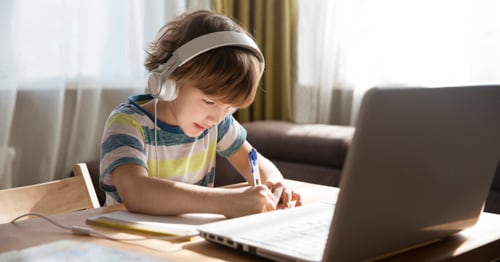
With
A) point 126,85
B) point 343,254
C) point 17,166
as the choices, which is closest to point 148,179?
point 343,254

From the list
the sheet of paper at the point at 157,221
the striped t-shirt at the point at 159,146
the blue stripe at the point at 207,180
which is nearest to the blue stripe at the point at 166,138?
the striped t-shirt at the point at 159,146

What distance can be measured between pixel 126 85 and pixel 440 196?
2.06 m

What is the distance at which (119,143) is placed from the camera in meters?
1.42

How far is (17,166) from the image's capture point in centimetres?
253

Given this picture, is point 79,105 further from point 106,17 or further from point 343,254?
point 343,254

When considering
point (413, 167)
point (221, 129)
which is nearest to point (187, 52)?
point (221, 129)

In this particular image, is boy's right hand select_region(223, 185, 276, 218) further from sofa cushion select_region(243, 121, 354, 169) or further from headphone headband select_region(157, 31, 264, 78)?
sofa cushion select_region(243, 121, 354, 169)

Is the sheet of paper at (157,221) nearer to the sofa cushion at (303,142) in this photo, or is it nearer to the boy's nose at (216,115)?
the boy's nose at (216,115)

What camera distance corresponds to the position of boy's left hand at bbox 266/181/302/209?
1.32m

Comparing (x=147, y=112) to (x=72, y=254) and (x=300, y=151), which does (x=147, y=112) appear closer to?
(x=72, y=254)

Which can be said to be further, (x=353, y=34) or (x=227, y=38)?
(x=353, y=34)

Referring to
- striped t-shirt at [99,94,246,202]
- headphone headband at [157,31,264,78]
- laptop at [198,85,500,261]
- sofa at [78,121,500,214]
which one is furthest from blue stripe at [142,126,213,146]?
sofa at [78,121,500,214]

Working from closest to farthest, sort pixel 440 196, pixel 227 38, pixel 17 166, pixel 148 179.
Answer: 1. pixel 440 196
2. pixel 148 179
3. pixel 227 38
4. pixel 17 166

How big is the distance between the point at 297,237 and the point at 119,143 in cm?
57
